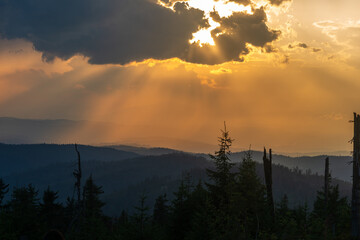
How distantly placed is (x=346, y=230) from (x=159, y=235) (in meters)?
16.1

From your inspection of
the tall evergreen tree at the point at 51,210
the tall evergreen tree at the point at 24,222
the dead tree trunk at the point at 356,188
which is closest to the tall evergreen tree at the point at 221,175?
the dead tree trunk at the point at 356,188

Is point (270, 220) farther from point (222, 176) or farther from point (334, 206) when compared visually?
point (334, 206)

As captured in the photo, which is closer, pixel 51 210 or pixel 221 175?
pixel 221 175

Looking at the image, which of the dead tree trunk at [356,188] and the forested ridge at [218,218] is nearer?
the forested ridge at [218,218]

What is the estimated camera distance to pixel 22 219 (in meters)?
38.0

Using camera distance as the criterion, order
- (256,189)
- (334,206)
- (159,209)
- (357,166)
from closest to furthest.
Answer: (256,189), (357,166), (334,206), (159,209)

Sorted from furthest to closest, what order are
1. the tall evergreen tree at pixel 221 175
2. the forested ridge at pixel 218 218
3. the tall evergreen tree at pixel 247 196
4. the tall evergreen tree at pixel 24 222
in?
the tall evergreen tree at pixel 24 222
the tall evergreen tree at pixel 221 175
the forested ridge at pixel 218 218
the tall evergreen tree at pixel 247 196

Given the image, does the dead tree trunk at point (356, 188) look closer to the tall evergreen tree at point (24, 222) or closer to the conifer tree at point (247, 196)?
the conifer tree at point (247, 196)

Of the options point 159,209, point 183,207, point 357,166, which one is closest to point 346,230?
point 357,166

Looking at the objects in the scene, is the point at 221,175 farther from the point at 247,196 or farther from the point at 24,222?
the point at 24,222

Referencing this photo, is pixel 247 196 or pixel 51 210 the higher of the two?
pixel 247 196

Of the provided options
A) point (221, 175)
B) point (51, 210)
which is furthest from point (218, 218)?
point (51, 210)

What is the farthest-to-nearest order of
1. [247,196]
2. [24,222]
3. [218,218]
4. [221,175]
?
[24,222] → [221,175] → [218,218] → [247,196]

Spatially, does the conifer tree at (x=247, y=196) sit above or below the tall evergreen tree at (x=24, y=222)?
above
